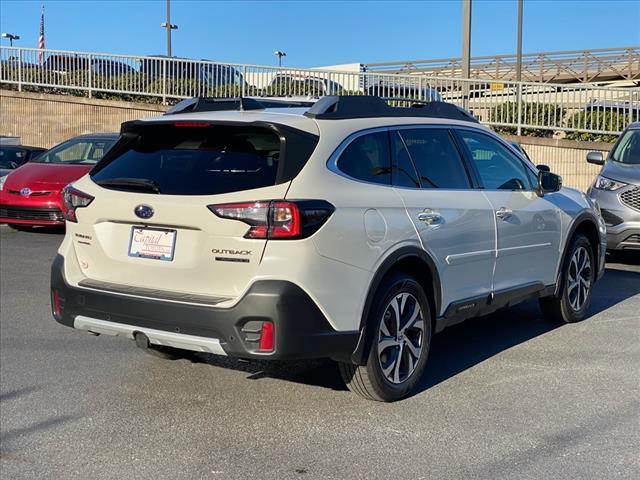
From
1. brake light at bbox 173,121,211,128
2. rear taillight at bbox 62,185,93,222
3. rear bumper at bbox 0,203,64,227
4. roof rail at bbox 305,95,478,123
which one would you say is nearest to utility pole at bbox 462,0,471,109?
rear bumper at bbox 0,203,64,227

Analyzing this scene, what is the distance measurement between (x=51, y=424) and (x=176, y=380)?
934mm

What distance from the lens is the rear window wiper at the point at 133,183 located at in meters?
4.36

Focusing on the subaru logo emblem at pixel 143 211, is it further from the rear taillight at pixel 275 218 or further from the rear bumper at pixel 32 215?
the rear bumper at pixel 32 215

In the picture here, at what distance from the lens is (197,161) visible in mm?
4371

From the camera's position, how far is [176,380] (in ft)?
16.9

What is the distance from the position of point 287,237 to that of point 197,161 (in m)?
0.76

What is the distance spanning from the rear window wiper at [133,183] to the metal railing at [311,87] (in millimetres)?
14537

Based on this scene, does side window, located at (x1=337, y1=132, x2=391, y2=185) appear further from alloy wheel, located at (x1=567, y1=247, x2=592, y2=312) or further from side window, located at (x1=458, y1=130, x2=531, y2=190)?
alloy wheel, located at (x1=567, y1=247, x2=592, y2=312)

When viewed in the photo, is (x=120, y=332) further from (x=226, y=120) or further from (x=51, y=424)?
(x=226, y=120)

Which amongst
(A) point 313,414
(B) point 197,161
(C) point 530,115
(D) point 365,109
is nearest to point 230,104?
(B) point 197,161

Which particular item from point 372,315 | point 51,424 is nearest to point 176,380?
point 51,424

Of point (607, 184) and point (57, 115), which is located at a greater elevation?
point (57, 115)

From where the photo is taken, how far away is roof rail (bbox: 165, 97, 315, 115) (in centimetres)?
479

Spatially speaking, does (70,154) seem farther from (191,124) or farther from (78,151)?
(191,124)
